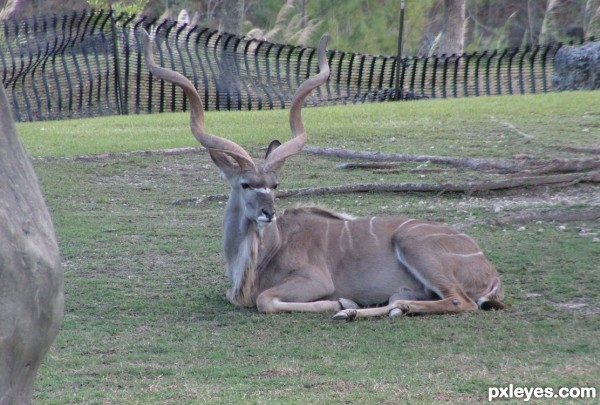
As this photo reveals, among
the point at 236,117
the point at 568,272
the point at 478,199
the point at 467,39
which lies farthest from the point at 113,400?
the point at 467,39

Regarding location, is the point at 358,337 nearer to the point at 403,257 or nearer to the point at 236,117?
the point at 403,257

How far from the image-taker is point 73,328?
4.78 m

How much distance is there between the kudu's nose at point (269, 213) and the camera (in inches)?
196

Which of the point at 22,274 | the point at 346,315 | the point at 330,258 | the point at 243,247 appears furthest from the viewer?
the point at 330,258

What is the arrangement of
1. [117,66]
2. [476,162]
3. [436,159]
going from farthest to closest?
[117,66]
[436,159]
[476,162]

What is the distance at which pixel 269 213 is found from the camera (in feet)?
16.4

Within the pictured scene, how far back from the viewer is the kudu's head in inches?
201

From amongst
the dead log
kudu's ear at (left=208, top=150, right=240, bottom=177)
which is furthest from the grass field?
kudu's ear at (left=208, top=150, right=240, bottom=177)

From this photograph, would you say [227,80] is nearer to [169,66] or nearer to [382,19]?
[169,66]

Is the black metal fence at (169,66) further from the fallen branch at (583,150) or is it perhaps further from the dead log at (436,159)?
the fallen branch at (583,150)

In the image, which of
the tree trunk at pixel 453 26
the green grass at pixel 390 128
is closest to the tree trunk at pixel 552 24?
the tree trunk at pixel 453 26

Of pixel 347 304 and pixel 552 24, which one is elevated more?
pixel 552 24

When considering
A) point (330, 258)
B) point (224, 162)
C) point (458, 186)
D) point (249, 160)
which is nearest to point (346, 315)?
point (330, 258)

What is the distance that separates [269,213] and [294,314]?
1.64 feet
